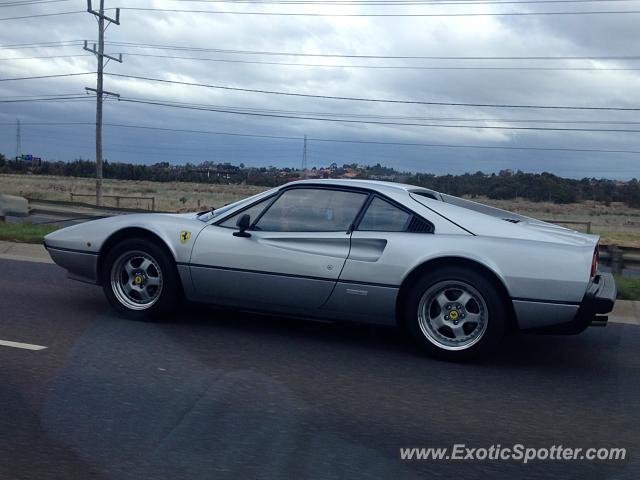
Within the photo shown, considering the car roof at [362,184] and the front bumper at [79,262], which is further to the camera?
the front bumper at [79,262]

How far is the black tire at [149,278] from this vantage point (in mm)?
6527

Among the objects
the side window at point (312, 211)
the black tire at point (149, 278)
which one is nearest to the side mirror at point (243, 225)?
the side window at point (312, 211)

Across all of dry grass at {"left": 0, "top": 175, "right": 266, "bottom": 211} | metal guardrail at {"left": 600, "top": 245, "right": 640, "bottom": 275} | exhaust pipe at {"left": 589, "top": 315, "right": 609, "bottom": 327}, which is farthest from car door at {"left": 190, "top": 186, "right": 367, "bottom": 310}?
dry grass at {"left": 0, "top": 175, "right": 266, "bottom": 211}

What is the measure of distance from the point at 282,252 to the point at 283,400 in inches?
66.1

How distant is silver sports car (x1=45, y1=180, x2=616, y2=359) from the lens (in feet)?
18.4

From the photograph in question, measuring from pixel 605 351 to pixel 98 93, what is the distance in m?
36.1

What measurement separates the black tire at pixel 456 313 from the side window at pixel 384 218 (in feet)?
1.73

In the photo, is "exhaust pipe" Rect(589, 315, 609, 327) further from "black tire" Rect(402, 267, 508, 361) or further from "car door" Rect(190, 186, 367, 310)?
"car door" Rect(190, 186, 367, 310)

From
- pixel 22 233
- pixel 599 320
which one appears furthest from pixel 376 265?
pixel 22 233

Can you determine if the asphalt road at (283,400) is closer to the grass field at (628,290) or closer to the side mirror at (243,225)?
the side mirror at (243,225)

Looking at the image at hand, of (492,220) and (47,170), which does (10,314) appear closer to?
(492,220)

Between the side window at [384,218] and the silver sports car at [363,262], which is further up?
the side window at [384,218]

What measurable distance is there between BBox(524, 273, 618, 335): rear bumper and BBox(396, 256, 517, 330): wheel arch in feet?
0.98

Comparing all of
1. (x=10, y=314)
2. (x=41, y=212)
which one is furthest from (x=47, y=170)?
(x=10, y=314)
